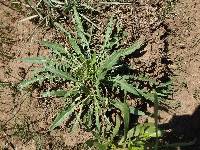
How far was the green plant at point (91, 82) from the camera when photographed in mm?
3535

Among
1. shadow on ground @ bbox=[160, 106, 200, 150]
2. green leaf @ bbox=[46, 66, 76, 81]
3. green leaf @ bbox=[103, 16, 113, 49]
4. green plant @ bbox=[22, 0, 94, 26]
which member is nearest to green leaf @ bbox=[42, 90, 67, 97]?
green leaf @ bbox=[46, 66, 76, 81]

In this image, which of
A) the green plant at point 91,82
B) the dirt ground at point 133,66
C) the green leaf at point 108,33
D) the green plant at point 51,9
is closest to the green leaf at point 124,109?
the green plant at point 91,82

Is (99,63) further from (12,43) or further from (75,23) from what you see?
(12,43)

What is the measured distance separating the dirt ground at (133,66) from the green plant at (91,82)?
0.15 metres

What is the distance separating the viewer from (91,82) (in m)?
3.64

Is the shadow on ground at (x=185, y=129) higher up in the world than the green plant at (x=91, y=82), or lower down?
lower down

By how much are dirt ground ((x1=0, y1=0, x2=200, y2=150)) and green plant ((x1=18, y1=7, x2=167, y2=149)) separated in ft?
0.48

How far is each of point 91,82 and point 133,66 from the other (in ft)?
1.53

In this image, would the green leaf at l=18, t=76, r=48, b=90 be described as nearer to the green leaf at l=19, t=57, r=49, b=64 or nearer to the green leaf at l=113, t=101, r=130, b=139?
the green leaf at l=19, t=57, r=49, b=64

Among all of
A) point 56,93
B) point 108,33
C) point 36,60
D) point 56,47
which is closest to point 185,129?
point 108,33

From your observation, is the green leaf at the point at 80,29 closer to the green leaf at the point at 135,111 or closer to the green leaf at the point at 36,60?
the green leaf at the point at 36,60

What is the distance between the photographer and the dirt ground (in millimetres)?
3789

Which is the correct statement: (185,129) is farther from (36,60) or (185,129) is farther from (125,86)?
(36,60)

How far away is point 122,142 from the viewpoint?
11.4 ft
